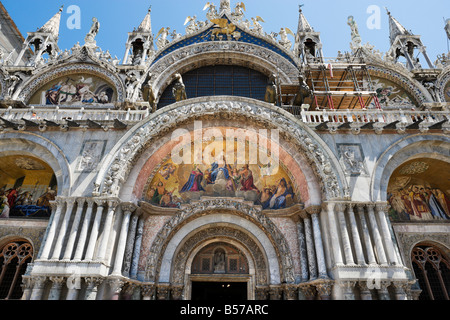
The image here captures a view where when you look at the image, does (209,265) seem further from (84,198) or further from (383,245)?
(383,245)

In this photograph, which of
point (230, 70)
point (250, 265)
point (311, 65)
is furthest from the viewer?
point (230, 70)

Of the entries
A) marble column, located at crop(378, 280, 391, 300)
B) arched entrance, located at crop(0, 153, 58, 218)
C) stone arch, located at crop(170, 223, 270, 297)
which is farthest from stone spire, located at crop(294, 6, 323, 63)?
arched entrance, located at crop(0, 153, 58, 218)

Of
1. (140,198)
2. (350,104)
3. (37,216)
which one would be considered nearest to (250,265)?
(140,198)

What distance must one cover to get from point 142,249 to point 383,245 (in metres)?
8.16

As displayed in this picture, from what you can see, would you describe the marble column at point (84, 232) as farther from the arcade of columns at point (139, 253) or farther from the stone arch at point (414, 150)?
the stone arch at point (414, 150)

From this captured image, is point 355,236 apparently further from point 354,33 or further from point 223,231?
point 354,33

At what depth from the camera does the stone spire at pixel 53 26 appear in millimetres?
17344

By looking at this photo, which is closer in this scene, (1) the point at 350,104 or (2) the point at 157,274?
(2) the point at 157,274

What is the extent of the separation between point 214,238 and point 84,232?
182 inches

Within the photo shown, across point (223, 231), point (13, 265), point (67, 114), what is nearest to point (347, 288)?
point (223, 231)

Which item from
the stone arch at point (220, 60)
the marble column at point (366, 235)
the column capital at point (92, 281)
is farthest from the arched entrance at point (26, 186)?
the marble column at point (366, 235)

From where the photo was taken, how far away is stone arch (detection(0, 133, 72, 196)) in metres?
9.96

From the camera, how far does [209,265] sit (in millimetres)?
10406

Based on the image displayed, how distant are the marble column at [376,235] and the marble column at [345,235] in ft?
2.73
